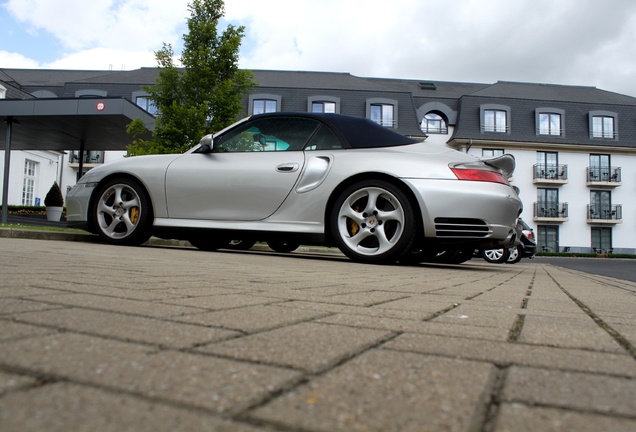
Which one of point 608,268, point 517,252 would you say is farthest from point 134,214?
point 608,268

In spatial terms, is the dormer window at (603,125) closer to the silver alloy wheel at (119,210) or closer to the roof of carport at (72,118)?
the roof of carport at (72,118)

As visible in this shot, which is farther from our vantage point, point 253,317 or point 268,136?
point 268,136

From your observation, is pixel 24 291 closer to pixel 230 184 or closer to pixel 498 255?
pixel 230 184

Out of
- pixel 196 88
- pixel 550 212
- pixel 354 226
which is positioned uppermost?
pixel 196 88

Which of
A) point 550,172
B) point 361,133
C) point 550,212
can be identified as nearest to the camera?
point 361,133

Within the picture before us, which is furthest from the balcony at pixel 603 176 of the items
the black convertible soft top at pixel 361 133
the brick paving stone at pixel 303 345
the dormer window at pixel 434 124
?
the brick paving stone at pixel 303 345

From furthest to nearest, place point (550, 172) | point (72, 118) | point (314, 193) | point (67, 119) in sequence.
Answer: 1. point (550, 172)
2. point (67, 119)
3. point (72, 118)
4. point (314, 193)

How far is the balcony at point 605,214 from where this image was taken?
116 feet

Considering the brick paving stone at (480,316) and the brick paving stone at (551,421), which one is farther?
the brick paving stone at (480,316)

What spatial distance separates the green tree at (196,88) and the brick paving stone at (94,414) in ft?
39.5

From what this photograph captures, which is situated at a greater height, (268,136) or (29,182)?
(29,182)

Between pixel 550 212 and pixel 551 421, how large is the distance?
37766mm

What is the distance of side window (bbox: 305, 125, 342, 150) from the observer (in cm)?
544

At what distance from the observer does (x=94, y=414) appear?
2.33 ft
